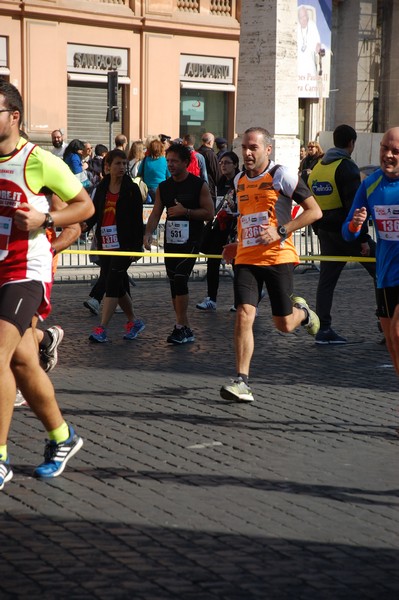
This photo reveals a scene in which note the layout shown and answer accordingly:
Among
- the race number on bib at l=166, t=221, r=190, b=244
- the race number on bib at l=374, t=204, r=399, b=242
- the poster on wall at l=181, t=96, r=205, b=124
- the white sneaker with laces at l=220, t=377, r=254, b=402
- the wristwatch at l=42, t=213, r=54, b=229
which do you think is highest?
the poster on wall at l=181, t=96, r=205, b=124

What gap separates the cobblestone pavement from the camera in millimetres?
4559

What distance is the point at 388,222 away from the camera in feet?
23.8

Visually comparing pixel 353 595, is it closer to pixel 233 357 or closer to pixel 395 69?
pixel 233 357

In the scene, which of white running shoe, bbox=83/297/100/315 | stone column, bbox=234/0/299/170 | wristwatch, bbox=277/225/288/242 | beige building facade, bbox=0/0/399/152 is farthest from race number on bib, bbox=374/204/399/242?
beige building facade, bbox=0/0/399/152

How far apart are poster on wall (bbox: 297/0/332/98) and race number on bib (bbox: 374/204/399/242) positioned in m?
26.6

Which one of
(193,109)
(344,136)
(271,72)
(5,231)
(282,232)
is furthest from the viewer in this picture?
(193,109)

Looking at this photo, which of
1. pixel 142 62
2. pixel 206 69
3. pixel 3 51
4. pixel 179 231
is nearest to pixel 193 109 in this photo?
pixel 206 69

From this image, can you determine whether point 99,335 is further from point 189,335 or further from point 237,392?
point 237,392

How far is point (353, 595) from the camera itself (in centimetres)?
439

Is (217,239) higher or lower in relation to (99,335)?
higher

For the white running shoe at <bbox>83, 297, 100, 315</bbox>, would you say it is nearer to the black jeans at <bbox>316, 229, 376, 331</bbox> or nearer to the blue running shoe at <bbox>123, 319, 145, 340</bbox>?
the blue running shoe at <bbox>123, 319, 145, 340</bbox>

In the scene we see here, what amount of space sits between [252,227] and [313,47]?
87.5ft

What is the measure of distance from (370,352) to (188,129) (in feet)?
81.3

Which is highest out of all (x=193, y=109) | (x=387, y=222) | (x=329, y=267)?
(x=193, y=109)
